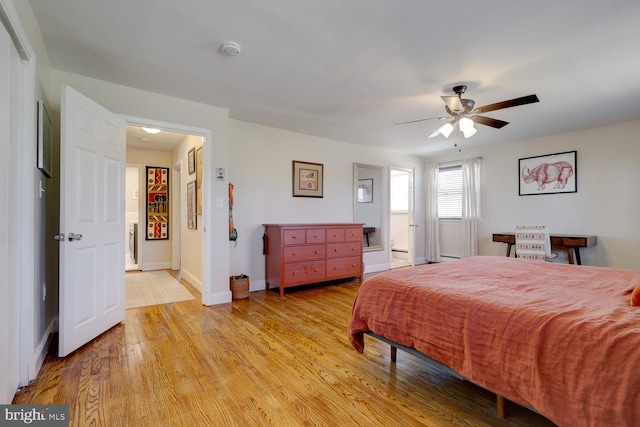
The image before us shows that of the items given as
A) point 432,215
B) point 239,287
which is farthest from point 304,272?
point 432,215

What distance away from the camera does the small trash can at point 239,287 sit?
Result: 3709mm

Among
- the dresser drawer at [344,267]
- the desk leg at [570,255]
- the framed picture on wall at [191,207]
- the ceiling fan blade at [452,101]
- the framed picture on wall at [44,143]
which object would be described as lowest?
the dresser drawer at [344,267]

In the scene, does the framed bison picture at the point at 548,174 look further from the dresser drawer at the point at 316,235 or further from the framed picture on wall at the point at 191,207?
the framed picture on wall at the point at 191,207

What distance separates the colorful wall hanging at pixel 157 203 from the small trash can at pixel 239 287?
9.11 feet

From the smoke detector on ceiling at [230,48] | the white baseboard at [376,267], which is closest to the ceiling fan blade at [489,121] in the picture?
the smoke detector on ceiling at [230,48]

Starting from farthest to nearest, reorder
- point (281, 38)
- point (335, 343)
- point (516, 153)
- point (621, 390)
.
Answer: point (516, 153)
point (335, 343)
point (281, 38)
point (621, 390)

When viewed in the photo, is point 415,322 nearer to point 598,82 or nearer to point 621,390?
point 621,390

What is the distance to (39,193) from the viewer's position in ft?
7.06

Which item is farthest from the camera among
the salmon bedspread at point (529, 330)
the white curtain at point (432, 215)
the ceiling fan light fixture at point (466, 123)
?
the white curtain at point (432, 215)

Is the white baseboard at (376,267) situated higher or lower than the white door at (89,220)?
lower

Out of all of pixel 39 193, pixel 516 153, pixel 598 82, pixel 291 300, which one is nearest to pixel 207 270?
pixel 291 300

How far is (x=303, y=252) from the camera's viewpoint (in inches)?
159

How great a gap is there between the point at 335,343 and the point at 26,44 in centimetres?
281

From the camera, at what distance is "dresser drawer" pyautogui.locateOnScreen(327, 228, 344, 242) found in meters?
4.31
